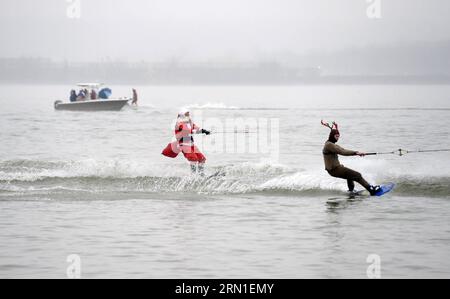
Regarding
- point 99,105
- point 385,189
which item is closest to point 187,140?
point 385,189

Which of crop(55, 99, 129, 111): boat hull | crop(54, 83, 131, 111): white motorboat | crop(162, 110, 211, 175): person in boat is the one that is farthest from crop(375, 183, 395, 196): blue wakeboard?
crop(55, 99, 129, 111): boat hull

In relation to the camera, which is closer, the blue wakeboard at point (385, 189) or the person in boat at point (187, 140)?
the blue wakeboard at point (385, 189)

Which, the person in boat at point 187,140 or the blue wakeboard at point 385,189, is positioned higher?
the person in boat at point 187,140

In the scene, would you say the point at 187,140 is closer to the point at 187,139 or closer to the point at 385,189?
the point at 187,139

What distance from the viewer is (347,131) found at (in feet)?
171

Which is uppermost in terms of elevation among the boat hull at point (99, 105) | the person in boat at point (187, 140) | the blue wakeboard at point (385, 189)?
the boat hull at point (99, 105)

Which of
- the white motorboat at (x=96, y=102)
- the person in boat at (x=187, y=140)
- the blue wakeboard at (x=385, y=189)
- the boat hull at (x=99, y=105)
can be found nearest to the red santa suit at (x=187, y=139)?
the person in boat at (x=187, y=140)

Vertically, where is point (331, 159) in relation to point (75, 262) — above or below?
above

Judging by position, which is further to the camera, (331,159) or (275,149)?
(275,149)

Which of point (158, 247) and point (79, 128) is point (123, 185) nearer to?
point (158, 247)

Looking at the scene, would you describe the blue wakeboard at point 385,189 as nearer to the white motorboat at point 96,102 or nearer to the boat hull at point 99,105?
the white motorboat at point 96,102
